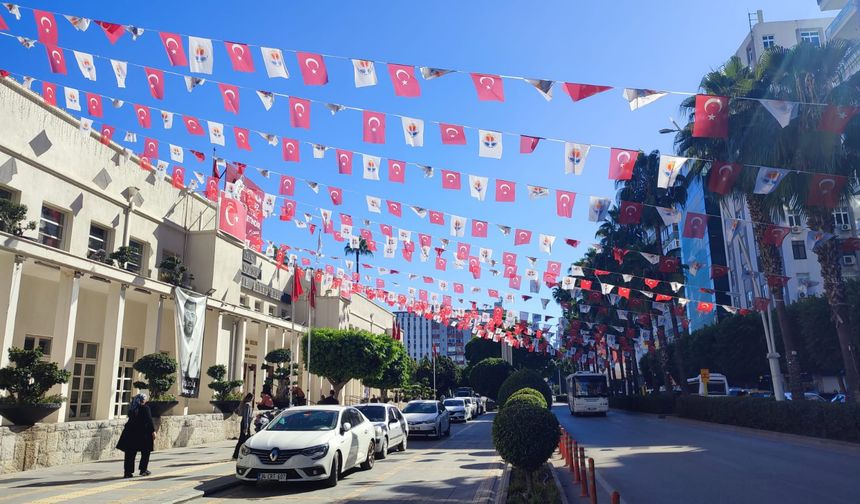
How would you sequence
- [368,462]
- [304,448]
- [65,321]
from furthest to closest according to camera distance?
1. [65,321]
2. [368,462]
3. [304,448]

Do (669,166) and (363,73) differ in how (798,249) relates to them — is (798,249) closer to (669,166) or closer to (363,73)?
(669,166)

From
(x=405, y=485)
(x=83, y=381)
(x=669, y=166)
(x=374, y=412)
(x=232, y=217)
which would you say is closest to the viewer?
(x=405, y=485)

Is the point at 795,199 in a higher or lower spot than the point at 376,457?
higher

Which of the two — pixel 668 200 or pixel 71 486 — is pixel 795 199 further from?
pixel 71 486

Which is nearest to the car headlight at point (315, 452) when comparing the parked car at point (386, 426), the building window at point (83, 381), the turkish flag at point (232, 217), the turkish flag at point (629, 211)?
the parked car at point (386, 426)

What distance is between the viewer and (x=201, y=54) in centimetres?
1156

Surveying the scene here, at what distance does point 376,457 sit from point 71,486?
23.1 feet

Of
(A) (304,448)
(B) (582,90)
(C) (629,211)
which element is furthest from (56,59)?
(C) (629,211)

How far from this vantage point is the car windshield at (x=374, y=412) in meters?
16.9

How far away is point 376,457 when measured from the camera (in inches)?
618

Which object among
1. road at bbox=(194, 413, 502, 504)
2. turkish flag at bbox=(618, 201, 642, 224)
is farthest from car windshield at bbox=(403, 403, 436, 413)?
turkish flag at bbox=(618, 201, 642, 224)

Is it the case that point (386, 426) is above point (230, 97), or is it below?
below

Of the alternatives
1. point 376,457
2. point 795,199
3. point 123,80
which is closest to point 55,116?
point 123,80

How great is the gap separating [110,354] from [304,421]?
9.46 metres
